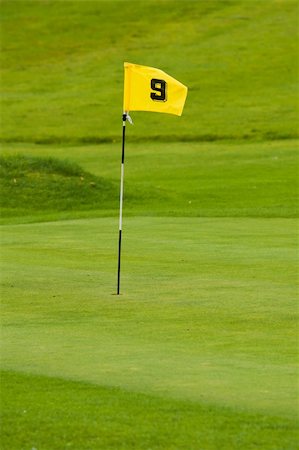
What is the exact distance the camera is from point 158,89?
52.4ft

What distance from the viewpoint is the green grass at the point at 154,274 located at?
9.02 metres

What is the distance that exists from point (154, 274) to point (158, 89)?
8.32 ft

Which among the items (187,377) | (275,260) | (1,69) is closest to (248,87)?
(1,69)

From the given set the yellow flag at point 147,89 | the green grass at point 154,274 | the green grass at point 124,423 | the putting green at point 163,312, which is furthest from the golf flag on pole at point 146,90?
the green grass at point 124,423

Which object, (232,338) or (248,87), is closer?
(232,338)

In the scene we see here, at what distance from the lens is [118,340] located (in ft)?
39.0

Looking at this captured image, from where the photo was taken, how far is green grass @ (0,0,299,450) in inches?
355

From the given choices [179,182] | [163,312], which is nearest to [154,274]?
[163,312]

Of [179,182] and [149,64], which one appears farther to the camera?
[149,64]

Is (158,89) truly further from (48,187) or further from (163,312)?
(48,187)

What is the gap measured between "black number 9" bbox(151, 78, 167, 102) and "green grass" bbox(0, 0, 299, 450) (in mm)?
2385

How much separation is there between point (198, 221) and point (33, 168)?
8.71 m

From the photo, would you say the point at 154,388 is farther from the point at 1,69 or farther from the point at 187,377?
the point at 1,69

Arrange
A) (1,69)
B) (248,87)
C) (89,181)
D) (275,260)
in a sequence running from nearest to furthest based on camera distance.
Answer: (275,260) → (89,181) → (248,87) → (1,69)
